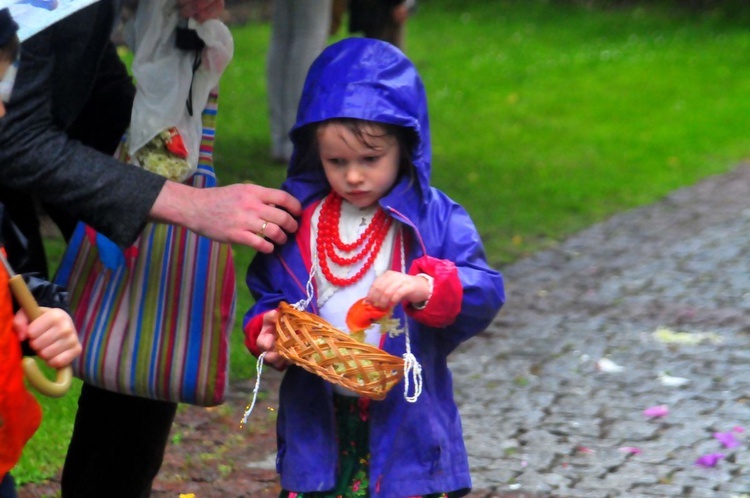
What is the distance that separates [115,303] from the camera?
3.31 metres

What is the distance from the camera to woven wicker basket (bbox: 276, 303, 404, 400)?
8.80 ft

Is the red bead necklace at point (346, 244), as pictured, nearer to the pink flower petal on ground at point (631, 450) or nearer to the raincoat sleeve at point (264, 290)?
the raincoat sleeve at point (264, 290)

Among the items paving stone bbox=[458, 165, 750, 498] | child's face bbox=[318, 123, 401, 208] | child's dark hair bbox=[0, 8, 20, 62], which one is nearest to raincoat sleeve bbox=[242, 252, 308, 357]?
child's face bbox=[318, 123, 401, 208]

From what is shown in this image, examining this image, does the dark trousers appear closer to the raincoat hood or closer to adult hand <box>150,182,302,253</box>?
adult hand <box>150,182,302,253</box>

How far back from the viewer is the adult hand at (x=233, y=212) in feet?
9.53

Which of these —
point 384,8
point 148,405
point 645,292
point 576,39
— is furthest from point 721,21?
point 148,405

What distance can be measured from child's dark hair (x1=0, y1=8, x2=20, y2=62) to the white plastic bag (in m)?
0.72

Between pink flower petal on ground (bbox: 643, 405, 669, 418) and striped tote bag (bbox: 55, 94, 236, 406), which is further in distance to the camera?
pink flower petal on ground (bbox: 643, 405, 669, 418)

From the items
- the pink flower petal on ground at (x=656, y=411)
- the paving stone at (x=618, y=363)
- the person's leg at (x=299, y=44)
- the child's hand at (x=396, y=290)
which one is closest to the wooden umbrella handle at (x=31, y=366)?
the child's hand at (x=396, y=290)

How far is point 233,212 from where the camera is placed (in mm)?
2918

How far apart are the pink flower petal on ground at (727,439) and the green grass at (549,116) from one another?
193 cm

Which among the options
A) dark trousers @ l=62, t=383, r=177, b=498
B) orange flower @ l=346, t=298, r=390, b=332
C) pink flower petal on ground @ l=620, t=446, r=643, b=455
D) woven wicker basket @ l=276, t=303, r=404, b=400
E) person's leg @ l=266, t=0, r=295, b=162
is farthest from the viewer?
person's leg @ l=266, t=0, r=295, b=162

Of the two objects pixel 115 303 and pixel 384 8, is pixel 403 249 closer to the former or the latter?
pixel 115 303

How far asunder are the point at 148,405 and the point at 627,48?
1194cm
